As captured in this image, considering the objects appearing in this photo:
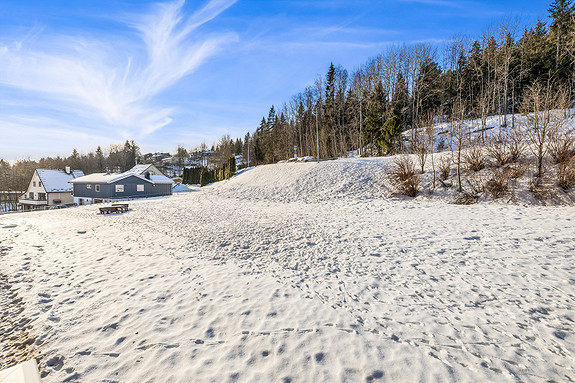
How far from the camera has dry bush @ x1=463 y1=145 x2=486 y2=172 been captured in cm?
1506

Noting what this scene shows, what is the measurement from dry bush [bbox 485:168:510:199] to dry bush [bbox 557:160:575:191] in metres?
1.93

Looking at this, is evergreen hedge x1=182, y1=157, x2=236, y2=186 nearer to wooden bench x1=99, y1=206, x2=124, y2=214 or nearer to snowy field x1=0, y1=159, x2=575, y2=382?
wooden bench x1=99, y1=206, x2=124, y2=214

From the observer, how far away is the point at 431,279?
17.2 ft

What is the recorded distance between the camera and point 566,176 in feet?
36.9

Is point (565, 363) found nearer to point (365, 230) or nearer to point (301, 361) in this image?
point (301, 361)

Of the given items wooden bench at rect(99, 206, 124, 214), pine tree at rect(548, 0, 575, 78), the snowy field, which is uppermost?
pine tree at rect(548, 0, 575, 78)

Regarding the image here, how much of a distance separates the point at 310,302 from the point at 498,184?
1434 cm

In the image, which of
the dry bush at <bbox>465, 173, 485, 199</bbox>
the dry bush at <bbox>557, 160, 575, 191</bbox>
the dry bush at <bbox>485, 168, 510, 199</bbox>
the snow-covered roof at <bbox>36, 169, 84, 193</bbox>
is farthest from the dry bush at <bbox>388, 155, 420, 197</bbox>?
the snow-covered roof at <bbox>36, 169, 84, 193</bbox>

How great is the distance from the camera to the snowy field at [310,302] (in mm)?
3043

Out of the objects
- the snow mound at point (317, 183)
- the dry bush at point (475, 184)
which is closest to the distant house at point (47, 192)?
the snow mound at point (317, 183)

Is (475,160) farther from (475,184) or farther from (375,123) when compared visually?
(375,123)

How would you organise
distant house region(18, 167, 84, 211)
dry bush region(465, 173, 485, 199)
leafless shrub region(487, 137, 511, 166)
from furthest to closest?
distant house region(18, 167, 84, 211) → leafless shrub region(487, 137, 511, 166) → dry bush region(465, 173, 485, 199)

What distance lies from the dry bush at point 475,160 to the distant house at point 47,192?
54498 millimetres

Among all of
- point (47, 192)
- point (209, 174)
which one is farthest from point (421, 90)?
point (47, 192)
